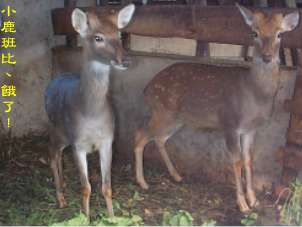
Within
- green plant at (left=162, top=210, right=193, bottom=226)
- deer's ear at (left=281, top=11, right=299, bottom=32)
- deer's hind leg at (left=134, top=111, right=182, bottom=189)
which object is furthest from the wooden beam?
green plant at (left=162, top=210, right=193, bottom=226)

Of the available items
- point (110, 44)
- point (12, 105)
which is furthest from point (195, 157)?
point (12, 105)

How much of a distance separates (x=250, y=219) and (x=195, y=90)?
70.9 inches

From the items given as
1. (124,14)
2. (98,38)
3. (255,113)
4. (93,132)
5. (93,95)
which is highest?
(124,14)

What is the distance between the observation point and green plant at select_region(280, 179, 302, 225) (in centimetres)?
575

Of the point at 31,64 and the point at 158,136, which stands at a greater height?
the point at 31,64

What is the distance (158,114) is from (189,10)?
55.0 inches

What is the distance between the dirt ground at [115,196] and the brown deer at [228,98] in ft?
0.76

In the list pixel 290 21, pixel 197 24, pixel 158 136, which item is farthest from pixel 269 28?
pixel 158 136

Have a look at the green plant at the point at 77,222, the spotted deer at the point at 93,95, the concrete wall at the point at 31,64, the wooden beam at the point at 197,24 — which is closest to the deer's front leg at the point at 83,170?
the spotted deer at the point at 93,95

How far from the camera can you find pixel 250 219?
18.9 feet

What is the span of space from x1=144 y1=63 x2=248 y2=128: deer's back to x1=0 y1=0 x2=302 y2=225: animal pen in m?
0.07

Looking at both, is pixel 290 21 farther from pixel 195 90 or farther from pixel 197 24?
pixel 195 90

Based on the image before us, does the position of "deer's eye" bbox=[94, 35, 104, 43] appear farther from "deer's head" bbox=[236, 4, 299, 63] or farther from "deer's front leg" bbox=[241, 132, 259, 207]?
"deer's front leg" bbox=[241, 132, 259, 207]

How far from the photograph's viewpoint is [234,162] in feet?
20.5
